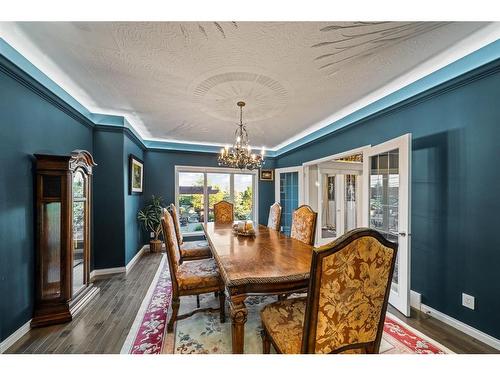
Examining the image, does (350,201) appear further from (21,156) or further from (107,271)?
(21,156)

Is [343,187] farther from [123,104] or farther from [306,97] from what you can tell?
[123,104]

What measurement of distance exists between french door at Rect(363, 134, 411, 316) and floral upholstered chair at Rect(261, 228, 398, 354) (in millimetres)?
1338

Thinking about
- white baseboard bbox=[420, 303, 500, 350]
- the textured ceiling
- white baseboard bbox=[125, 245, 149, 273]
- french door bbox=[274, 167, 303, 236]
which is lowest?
white baseboard bbox=[125, 245, 149, 273]

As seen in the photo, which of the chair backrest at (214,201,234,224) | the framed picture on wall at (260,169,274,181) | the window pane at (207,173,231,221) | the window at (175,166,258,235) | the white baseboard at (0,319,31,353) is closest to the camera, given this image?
the white baseboard at (0,319,31,353)

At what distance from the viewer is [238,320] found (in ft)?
4.22

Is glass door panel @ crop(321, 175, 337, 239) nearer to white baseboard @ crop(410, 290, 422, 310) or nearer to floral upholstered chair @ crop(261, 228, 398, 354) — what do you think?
white baseboard @ crop(410, 290, 422, 310)

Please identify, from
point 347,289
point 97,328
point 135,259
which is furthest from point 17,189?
point 347,289

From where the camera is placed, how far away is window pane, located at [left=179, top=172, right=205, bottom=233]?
207 inches

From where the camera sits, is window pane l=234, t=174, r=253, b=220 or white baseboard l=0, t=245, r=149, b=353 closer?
white baseboard l=0, t=245, r=149, b=353

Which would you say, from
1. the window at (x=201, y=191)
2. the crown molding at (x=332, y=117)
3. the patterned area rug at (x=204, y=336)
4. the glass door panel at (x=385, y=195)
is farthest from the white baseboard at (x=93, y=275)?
the glass door panel at (x=385, y=195)

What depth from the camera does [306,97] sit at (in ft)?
8.55

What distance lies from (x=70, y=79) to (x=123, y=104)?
64 centimetres

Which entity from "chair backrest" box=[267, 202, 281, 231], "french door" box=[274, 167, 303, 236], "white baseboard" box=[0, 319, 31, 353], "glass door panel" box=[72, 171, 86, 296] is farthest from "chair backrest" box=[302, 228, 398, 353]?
"french door" box=[274, 167, 303, 236]
